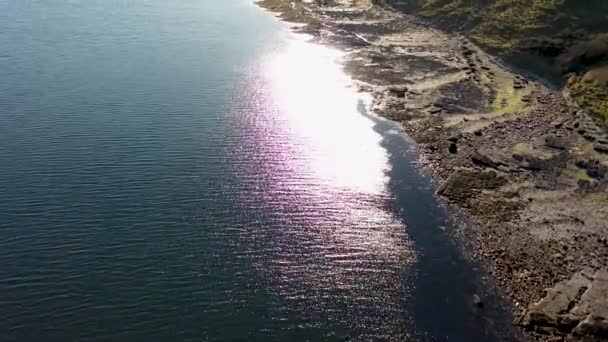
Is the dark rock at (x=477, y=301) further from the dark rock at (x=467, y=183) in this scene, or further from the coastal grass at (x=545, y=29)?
the coastal grass at (x=545, y=29)

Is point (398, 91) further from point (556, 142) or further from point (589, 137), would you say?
point (589, 137)

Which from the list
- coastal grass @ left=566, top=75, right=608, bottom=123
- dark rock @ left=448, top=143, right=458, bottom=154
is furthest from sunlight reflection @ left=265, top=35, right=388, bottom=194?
coastal grass @ left=566, top=75, right=608, bottom=123

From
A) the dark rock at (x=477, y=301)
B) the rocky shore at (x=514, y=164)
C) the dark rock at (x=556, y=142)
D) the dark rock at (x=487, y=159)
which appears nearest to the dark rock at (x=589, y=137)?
the rocky shore at (x=514, y=164)

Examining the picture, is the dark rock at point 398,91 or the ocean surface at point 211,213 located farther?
the dark rock at point 398,91

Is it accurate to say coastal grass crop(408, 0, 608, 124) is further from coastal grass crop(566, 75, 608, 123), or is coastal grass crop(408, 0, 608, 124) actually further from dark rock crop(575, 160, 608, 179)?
dark rock crop(575, 160, 608, 179)

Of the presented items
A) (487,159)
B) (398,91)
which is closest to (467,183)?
(487,159)

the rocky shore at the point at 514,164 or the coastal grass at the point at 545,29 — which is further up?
the coastal grass at the point at 545,29

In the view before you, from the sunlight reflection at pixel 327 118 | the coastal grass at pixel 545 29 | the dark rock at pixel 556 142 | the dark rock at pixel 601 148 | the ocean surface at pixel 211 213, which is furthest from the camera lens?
the coastal grass at pixel 545 29

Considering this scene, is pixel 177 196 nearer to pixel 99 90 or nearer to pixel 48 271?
pixel 48 271
